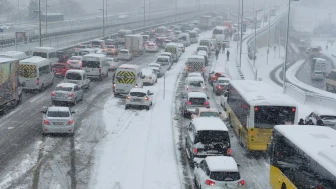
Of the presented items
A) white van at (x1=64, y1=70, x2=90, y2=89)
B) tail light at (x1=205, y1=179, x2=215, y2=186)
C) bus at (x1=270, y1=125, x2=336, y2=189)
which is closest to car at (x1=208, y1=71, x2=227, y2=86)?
white van at (x1=64, y1=70, x2=90, y2=89)

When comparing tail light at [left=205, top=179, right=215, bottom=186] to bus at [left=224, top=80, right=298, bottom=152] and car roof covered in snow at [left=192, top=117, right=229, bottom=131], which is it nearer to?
car roof covered in snow at [left=192, top=117, right=229, bottom=131]

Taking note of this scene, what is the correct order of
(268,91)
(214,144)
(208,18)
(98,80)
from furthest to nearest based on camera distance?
(208,18) → (98,80) → (268,91) → (214,144)

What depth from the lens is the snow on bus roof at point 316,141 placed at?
1498cm

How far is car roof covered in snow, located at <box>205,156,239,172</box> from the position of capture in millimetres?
19344

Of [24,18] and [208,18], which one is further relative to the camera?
[24,18]

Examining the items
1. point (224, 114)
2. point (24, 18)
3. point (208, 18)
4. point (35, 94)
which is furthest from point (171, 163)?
point (24, 18)

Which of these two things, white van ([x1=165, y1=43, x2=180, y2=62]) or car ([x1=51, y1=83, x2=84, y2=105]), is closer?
car ([x1=51, y1=83, x2=84, y2=105])

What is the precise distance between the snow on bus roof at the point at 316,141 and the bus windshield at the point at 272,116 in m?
5.48

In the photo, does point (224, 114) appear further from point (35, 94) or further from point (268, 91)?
point (35, 94)

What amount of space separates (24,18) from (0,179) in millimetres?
125259

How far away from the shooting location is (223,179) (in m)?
19.2

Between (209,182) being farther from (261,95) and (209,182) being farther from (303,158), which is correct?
(261,95)

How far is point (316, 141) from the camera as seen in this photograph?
16969 mm

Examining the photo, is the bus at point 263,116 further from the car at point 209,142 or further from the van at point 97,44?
the van at point 97,44
